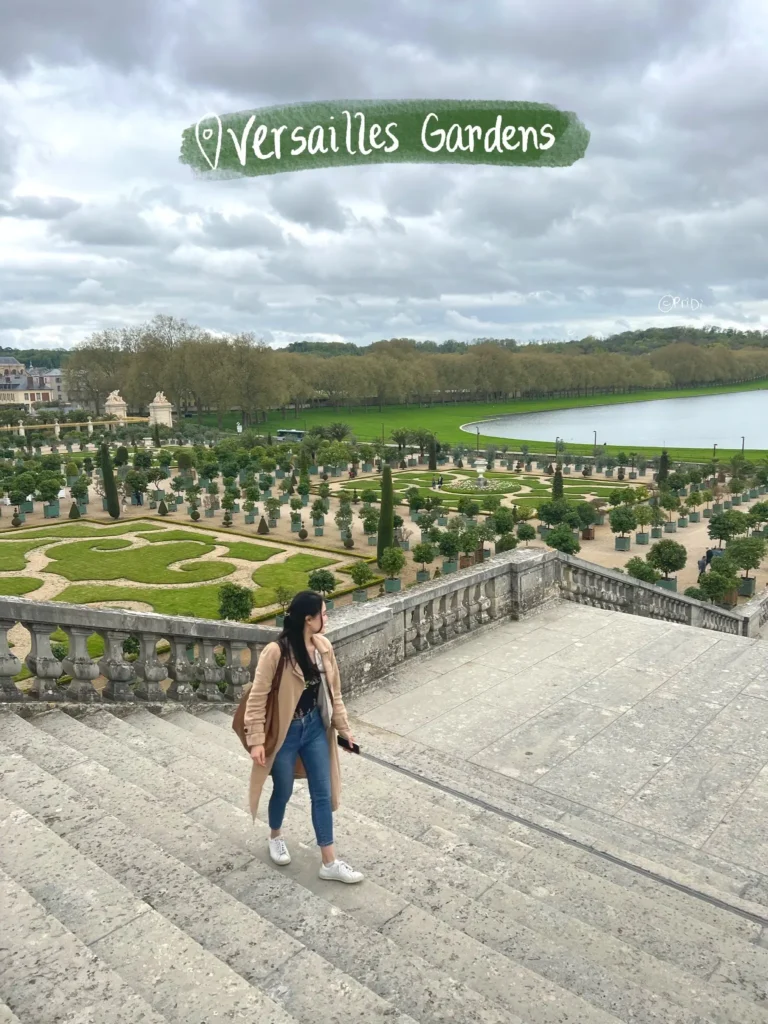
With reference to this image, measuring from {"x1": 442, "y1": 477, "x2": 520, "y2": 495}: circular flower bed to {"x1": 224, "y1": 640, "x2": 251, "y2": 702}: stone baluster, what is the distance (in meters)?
32.4

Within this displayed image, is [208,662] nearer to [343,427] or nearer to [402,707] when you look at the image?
[402,707]

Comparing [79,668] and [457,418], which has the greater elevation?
[457,418]

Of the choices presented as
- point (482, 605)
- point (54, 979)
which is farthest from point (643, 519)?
point (54, 979)

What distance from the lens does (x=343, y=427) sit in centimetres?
5453

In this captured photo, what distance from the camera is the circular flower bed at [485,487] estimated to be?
39125mm

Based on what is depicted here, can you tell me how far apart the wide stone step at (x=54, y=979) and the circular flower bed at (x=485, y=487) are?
36196mm

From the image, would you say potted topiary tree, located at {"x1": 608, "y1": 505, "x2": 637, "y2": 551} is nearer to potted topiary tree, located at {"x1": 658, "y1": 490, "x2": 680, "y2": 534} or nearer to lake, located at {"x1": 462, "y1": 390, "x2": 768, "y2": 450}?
potted topiary tree, located at {"x1": 658, "y1": 490, "x2": 680, "y2": 534}

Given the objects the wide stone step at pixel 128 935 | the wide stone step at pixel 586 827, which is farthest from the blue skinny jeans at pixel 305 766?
the wide stone step at pixel 586 827

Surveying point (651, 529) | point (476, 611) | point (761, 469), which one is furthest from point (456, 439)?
point (476, 611)

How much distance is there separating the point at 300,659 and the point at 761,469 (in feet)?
133

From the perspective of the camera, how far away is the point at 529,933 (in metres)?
3.88

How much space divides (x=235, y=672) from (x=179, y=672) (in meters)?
0.49

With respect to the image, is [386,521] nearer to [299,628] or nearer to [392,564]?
[392,564]

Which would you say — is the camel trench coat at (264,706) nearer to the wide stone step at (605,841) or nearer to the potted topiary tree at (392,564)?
the wide stone step at (605,841)
